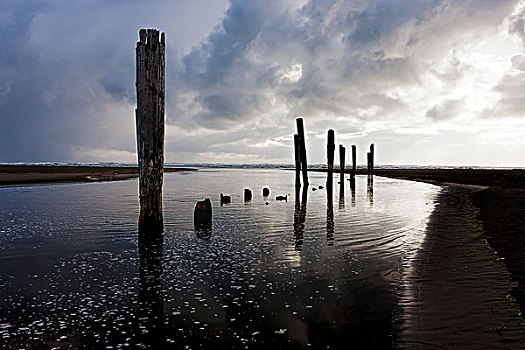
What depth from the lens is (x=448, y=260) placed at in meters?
7.20

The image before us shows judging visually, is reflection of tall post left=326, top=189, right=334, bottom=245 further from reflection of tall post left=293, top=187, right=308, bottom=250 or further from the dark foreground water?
reflection of tall post left=293, top=187, right=308, bottom=250

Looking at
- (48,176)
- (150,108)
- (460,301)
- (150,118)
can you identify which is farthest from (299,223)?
(48,176)

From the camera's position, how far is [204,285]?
231 inches

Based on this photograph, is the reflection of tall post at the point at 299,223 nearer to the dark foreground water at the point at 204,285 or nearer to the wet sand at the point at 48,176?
the dark foreground water at the point at 204,285

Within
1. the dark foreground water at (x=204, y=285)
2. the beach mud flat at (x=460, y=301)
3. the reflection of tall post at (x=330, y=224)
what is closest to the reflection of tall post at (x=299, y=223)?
the dark foreground water at (x=204, y=285)

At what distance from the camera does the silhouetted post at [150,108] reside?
903 centimetres

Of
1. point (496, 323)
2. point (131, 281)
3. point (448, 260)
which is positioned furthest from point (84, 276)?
point (448, 260)

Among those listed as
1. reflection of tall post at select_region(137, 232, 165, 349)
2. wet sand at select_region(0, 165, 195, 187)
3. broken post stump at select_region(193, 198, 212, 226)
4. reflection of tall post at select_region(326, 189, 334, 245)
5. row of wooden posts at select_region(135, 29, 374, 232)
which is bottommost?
reflection of tall post at select_region(137, 232, 165, 349)

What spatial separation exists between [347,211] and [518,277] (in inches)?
385

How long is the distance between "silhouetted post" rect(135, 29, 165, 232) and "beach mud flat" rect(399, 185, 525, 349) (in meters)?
6.30

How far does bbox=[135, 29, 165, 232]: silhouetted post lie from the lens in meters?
9.03

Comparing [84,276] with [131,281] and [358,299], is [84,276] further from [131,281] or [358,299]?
[358,299]

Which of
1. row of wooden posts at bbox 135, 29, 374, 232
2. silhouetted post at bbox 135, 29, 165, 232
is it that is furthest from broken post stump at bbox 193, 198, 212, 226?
silhouetted post at bbox 135, 29, 165, 232

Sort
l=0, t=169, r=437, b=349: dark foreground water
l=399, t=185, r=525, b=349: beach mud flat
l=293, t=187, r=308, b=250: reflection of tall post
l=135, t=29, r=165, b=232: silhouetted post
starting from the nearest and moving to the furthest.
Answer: l=399, t=185, r=525, b=349: beach mud flat
l=0, t=169, r=437, b=349: dark foreground water
l=135, t=29, r=165, b=232: silhouetted post
l=293, t=187, r=308, b=250: reflection of tall post
